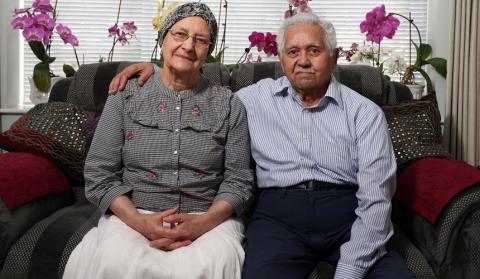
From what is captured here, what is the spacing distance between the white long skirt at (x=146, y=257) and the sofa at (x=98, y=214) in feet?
0.44

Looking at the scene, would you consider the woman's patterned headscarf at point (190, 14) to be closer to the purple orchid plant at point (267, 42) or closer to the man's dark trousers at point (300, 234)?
the man's dark trousers at point (300, 234)

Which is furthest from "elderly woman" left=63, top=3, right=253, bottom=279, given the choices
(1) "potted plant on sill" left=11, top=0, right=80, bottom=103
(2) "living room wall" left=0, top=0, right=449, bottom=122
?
(2) "living room wall" left=0, top=0, right=449, bottom=122

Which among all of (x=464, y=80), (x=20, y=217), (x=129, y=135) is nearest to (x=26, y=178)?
(x=20, y=217)

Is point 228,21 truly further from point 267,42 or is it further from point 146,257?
point 146,257

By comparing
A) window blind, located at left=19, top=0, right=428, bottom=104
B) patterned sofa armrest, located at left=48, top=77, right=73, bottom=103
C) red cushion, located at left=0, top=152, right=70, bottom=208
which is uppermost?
window blind, located at left=19, top=0, right=428, bottom=104

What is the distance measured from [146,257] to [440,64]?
2255mm

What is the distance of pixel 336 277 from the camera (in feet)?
4.97

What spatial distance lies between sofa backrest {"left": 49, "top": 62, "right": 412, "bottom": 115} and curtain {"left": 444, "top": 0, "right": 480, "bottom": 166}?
63 cm

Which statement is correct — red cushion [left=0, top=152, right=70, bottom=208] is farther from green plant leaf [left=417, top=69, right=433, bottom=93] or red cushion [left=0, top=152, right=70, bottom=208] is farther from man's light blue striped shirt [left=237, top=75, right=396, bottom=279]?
green plant leaf [left=417, top=69, right=433, bottom=93]

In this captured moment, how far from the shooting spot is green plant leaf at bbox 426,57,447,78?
3.03 metres

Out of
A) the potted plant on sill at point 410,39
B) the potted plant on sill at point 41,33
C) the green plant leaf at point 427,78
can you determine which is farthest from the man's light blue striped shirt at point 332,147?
the green plant leaf at point 427,78

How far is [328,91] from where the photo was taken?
5.85 ft

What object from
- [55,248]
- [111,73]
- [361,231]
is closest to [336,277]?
[361,231]

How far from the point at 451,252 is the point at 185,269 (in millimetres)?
788
